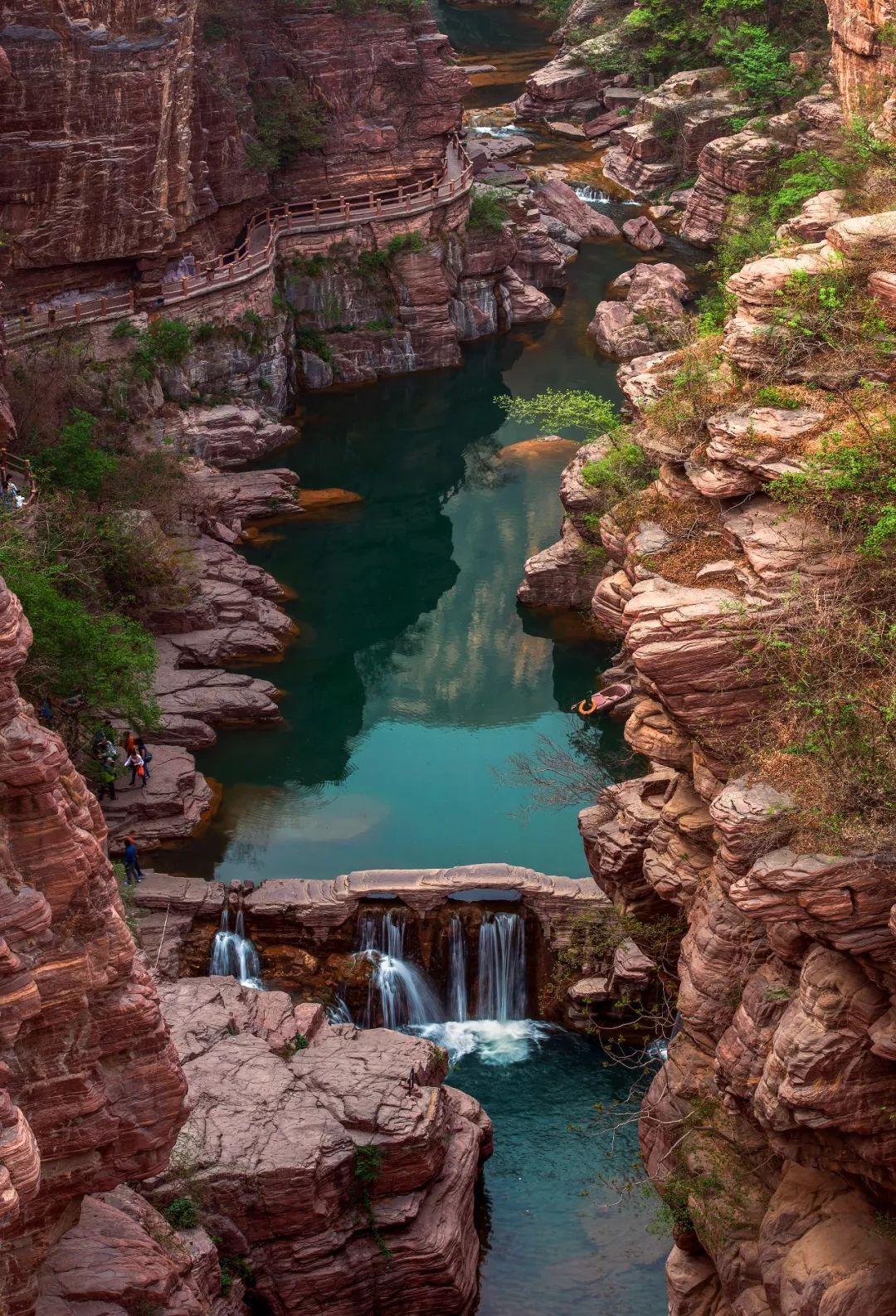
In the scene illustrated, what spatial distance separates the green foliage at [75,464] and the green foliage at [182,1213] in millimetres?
25373

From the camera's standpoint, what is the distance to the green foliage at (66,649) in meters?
35.5

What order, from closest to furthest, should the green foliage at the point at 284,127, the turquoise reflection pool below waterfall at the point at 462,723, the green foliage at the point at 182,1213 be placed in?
the green foliage at the point at 182,1213 < the turquoise reflection pool below waterfall at the point at 462,723 < the green foliage at the point at 284,127

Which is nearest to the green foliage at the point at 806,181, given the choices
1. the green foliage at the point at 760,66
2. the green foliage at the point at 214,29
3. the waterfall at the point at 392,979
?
the green foliage at the point at 760,66

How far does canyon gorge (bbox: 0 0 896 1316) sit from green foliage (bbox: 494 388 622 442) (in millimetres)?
559

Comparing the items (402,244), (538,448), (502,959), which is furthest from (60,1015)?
(402,244)

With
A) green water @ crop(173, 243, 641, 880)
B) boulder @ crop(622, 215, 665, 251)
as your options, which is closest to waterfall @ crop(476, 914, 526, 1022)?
green water @ crop(173, 243, 641, 880)

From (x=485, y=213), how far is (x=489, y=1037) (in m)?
41.3

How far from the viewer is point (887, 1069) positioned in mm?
22078

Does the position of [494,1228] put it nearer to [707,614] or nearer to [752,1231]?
[752,1231]

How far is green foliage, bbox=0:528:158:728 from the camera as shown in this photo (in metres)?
35.5

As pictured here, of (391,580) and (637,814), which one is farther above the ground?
(637,814)

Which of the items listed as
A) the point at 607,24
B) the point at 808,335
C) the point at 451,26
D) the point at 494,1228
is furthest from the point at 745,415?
the point at 451,26

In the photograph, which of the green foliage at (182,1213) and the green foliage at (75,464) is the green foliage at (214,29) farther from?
the green foliage at (182,1213)

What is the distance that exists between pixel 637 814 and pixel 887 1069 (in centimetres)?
933
